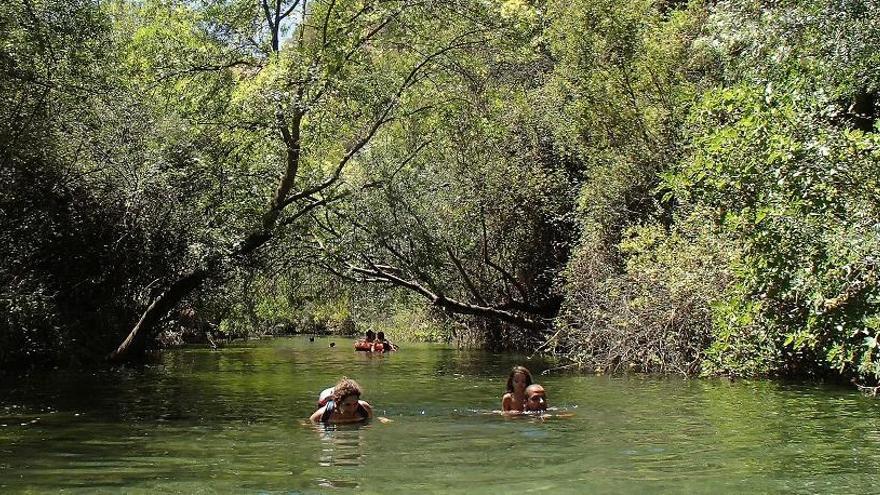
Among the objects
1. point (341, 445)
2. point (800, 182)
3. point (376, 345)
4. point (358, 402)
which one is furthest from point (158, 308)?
point (800, 182)

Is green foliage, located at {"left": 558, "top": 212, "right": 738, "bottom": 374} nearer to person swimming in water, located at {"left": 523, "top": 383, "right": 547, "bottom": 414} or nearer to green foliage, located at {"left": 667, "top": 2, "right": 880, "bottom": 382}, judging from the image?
green foliage, located at {"left": 667, "top": 2, "right": 880, "bottom": 382}

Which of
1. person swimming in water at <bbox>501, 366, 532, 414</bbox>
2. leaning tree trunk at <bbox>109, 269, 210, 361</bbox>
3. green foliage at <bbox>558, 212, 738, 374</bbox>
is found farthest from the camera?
leaning tree trunk at <bbox>109, 269, 210, 361</bbox>

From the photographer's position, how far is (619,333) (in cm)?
1931

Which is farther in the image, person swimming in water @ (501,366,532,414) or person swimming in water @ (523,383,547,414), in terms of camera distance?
person swimming in water @ (501,366,532,414)

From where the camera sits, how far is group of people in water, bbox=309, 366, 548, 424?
11180 millimetres

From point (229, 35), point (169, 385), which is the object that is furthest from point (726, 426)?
point (229, 35)

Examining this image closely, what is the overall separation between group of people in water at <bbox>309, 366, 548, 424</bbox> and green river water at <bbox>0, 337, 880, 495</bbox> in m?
0.29

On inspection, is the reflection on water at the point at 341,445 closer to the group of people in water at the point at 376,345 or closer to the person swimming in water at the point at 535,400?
the person swimming in water at the point at 535,400

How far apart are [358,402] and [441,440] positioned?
1997mm

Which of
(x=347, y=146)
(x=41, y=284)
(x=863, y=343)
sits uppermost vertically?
(x=347, y=146)

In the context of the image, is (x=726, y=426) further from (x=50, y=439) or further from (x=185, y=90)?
(x=185, y=90)

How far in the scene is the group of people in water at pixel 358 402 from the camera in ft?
36.7

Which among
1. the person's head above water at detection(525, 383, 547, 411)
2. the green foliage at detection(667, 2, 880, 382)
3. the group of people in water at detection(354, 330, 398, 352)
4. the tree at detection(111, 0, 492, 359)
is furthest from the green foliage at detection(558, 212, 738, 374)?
the group of people in water at detection(354, 330, 398, 352)

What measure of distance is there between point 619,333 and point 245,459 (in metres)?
12.3
